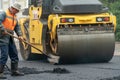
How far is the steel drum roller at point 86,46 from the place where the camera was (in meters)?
11.9

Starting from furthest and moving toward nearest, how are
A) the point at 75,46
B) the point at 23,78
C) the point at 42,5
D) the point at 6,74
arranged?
the point at 42,5
the point at 75,46
the point at 6,74
the point at 23,78

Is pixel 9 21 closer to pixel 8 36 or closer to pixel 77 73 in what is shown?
pixel 8 36

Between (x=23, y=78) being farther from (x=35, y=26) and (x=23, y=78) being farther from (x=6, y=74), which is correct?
(x=35, y=26)

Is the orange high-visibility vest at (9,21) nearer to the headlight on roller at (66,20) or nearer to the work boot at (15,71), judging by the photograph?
the work boot at (15,71)

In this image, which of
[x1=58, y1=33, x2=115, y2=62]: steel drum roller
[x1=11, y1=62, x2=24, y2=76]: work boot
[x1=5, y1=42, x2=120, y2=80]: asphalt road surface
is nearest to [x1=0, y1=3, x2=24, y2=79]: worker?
[x1=11, y1=62, x2=24, y2=76]: work boot

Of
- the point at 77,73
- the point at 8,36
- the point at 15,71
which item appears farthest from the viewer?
the point at 77,73

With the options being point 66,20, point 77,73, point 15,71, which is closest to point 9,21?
point 15,71

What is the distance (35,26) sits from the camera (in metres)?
13.1

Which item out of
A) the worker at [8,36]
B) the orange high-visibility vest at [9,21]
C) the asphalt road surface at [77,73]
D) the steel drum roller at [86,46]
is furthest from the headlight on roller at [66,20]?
the orange high-visibility vest at [9,21]

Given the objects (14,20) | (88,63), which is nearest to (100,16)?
(88,63)

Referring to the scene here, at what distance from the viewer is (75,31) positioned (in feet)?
39.7

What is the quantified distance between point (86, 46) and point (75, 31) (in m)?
0.47

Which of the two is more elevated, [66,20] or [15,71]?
[66,20]

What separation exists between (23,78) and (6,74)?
0.74 meters
